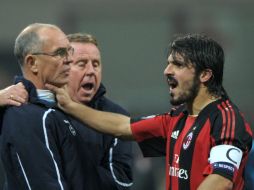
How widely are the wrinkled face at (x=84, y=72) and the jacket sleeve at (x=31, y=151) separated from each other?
1018 millimetres

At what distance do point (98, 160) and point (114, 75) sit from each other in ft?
25.7

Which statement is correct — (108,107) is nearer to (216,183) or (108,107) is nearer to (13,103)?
(13,103)

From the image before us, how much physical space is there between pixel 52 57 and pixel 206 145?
97 centimetres

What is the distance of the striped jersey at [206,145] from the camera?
4195mm

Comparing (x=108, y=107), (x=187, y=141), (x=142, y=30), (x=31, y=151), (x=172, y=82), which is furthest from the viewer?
(x=142, y=30)

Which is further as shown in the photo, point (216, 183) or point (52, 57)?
point (52, 57)

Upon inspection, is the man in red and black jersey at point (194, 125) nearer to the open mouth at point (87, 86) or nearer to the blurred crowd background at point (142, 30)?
the open mouth at point (87, 86)

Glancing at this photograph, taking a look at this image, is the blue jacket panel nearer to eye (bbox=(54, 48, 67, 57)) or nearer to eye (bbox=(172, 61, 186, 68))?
eye (bbox=(54, 48, 67, 57))

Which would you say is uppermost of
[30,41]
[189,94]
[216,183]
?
[30,41]

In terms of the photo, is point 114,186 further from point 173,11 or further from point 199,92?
point 173,11

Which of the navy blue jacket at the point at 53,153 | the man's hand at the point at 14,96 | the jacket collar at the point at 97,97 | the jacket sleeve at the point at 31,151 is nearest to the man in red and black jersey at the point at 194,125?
the navy blue jacket at the point at 53,153

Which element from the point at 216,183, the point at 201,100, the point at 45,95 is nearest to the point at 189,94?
the point at 201,100

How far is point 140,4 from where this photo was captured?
1370 cm

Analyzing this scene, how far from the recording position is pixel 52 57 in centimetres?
439
